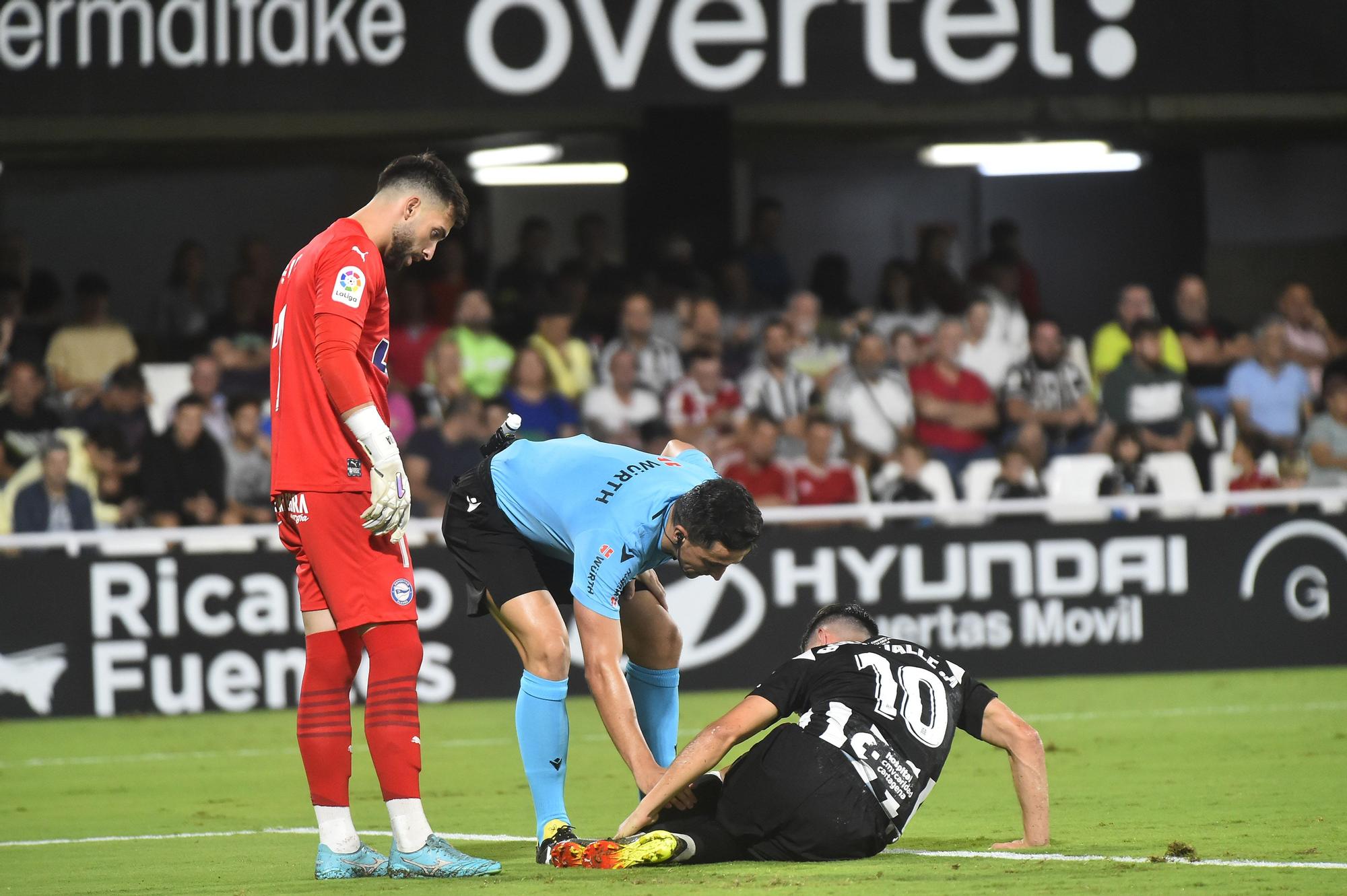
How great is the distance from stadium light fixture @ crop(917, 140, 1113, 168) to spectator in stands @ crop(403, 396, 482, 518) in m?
8.86

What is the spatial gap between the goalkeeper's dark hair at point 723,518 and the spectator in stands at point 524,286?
9088 millimetres

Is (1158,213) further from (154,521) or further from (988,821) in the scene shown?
(988,821)

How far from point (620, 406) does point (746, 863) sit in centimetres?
768

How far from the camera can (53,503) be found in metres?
11.9

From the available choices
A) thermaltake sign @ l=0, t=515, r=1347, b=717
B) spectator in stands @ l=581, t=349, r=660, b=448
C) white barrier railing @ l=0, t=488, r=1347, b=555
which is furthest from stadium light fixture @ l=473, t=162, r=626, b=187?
thermaltake sign @ l=0, t=515, r=1347, b=717

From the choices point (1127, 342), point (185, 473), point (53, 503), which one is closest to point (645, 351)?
point (185, 473)

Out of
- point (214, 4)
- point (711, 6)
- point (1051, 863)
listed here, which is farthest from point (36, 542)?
point (1051, 863)

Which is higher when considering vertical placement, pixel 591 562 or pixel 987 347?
pixel 987 347

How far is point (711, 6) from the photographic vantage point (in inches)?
474

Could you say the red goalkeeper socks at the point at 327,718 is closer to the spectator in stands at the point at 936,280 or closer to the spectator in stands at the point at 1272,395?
the spectator in stands at the point at 1272,395

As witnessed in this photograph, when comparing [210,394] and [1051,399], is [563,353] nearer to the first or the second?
[210,394]

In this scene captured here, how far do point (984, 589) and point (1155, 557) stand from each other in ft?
3.78

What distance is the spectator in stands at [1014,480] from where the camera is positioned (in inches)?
496

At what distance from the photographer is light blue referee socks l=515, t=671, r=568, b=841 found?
18.5 feet
